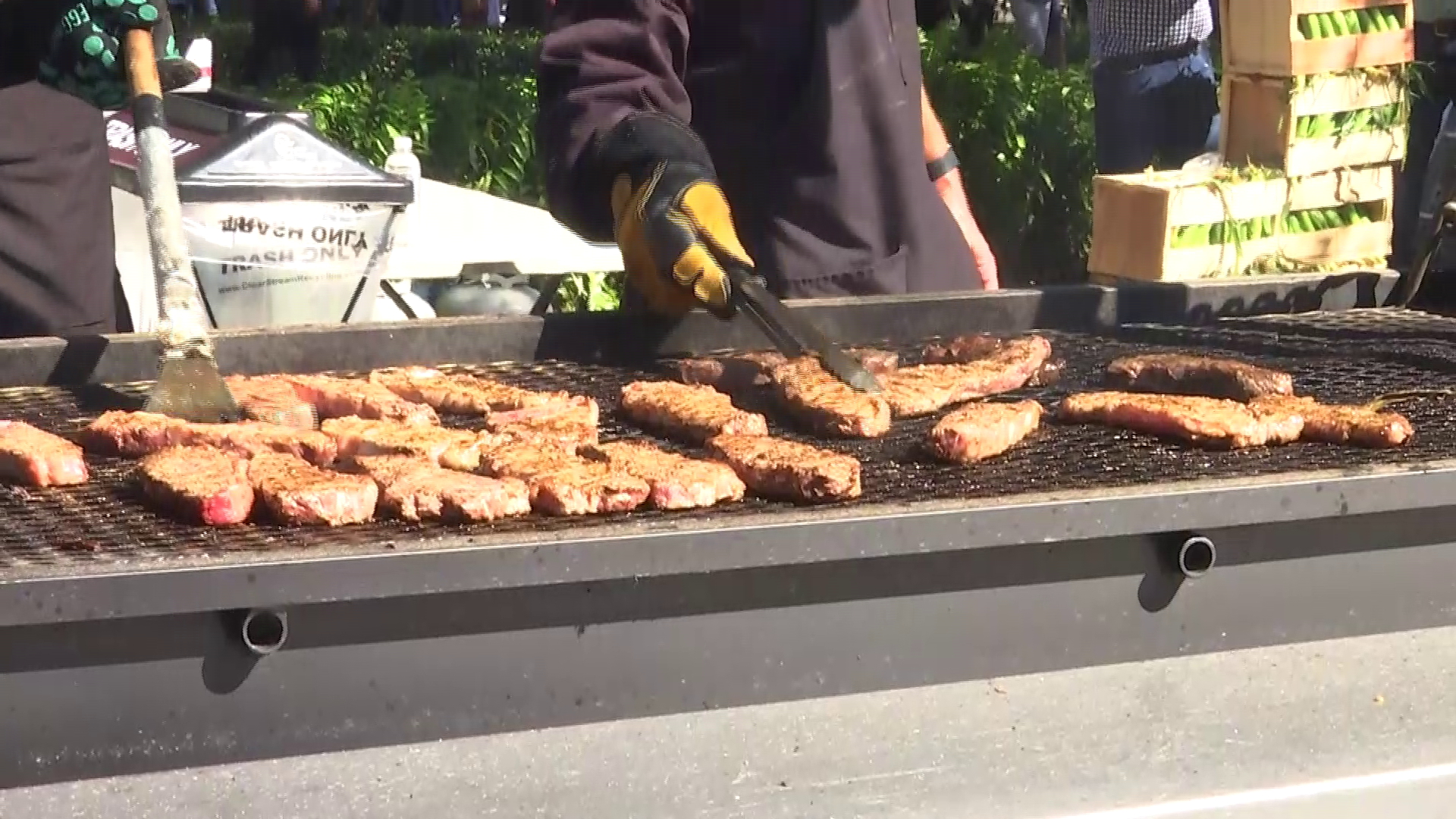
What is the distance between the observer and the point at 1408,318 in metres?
3.94

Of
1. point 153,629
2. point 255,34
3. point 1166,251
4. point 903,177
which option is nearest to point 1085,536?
point 153,629

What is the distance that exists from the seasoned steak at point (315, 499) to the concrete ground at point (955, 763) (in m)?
0.41

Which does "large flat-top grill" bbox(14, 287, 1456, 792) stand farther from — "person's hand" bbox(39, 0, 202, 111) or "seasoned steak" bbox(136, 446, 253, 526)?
"person's hand" bbox(39, 0, 202, 111)

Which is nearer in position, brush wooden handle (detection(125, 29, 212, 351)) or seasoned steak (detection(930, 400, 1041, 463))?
seasoned steak (detection(930, 400, 1041, 463))

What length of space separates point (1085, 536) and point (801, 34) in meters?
1.65

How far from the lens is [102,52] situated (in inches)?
135

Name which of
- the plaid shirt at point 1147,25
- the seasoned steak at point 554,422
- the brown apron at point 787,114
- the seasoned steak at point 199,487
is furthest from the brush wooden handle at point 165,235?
the plaid shirt at point 1147,25

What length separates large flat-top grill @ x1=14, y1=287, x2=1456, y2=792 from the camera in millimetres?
1957

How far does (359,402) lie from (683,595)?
111cm

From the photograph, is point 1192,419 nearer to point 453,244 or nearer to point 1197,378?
point 1197,378

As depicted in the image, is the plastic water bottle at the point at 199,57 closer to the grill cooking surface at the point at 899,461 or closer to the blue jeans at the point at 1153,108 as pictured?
the grill cooking surface at the point at 899,461

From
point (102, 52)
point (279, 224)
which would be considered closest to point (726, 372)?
point (102, 52)

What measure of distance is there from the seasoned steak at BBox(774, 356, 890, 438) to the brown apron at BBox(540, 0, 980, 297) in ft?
1.95

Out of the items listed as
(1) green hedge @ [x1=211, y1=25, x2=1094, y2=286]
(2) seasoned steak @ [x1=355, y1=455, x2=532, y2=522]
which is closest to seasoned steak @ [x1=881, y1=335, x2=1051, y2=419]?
(2) seasoned steak @ [x1=355, y1=455, x2=532, y2=522]
